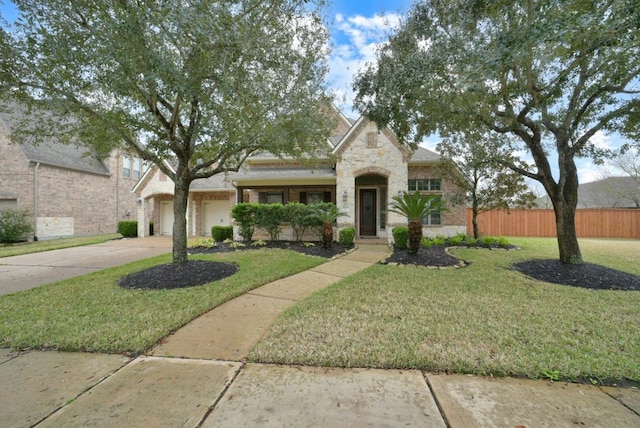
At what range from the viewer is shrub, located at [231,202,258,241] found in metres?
12.3

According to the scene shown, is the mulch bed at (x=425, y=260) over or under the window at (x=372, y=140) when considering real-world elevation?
under

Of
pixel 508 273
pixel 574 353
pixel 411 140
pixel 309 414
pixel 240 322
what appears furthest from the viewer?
pixel 411 140

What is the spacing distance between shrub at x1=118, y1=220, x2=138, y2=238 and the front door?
46.0 ft

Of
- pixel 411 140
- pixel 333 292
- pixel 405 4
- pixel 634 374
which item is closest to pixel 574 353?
pixel 634 374

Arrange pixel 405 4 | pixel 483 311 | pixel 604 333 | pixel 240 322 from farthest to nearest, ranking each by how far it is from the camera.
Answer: pixel 405 4 < pixel 483 311 < pixel 240 322 < pixel 604 333

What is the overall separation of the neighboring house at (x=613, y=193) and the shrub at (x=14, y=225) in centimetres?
3555

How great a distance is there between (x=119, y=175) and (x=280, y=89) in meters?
19.9

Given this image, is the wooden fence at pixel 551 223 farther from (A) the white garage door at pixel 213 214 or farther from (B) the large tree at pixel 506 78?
(A) the white garage door at pixel 213 214

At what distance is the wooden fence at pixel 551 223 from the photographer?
1655cm

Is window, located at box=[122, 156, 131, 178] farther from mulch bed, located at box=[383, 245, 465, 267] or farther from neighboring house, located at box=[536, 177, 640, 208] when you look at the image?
neighboring house, located at box=[536, 177, 640, 208]

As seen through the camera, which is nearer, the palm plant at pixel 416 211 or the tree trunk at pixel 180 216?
the tree trunk at pixel 180 216

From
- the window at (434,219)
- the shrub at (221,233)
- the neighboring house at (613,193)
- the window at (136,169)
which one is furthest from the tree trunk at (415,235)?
the window at (136,169)

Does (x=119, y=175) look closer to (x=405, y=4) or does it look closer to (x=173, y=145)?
(x=173, y=145)

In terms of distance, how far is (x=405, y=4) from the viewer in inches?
251
